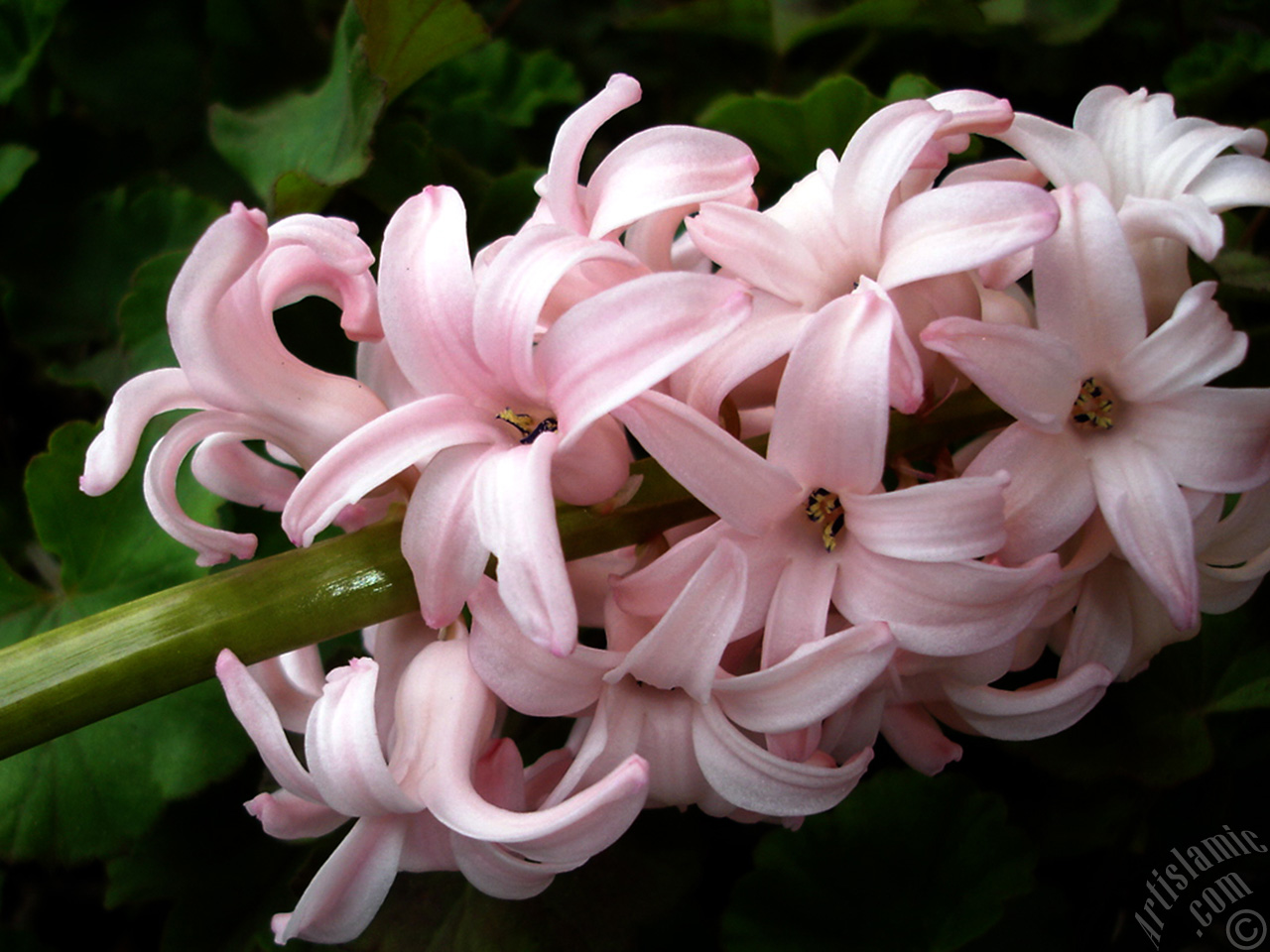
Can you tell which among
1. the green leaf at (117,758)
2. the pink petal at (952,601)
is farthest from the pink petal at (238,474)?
the pink petal at (952,601)

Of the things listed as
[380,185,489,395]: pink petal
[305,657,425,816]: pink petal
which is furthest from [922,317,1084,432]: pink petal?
[305,657,425,816]: pink petal

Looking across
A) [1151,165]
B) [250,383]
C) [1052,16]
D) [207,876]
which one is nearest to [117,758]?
[207,876]

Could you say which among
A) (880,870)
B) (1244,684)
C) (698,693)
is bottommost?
(880,870)

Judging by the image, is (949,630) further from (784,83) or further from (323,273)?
(784,83)

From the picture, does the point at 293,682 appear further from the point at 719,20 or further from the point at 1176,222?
the point at 719,20

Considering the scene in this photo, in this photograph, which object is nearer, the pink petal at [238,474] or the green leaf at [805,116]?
the pink petal at [238,474]

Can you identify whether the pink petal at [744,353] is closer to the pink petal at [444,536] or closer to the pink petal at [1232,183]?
the pink petal at [444,536]
